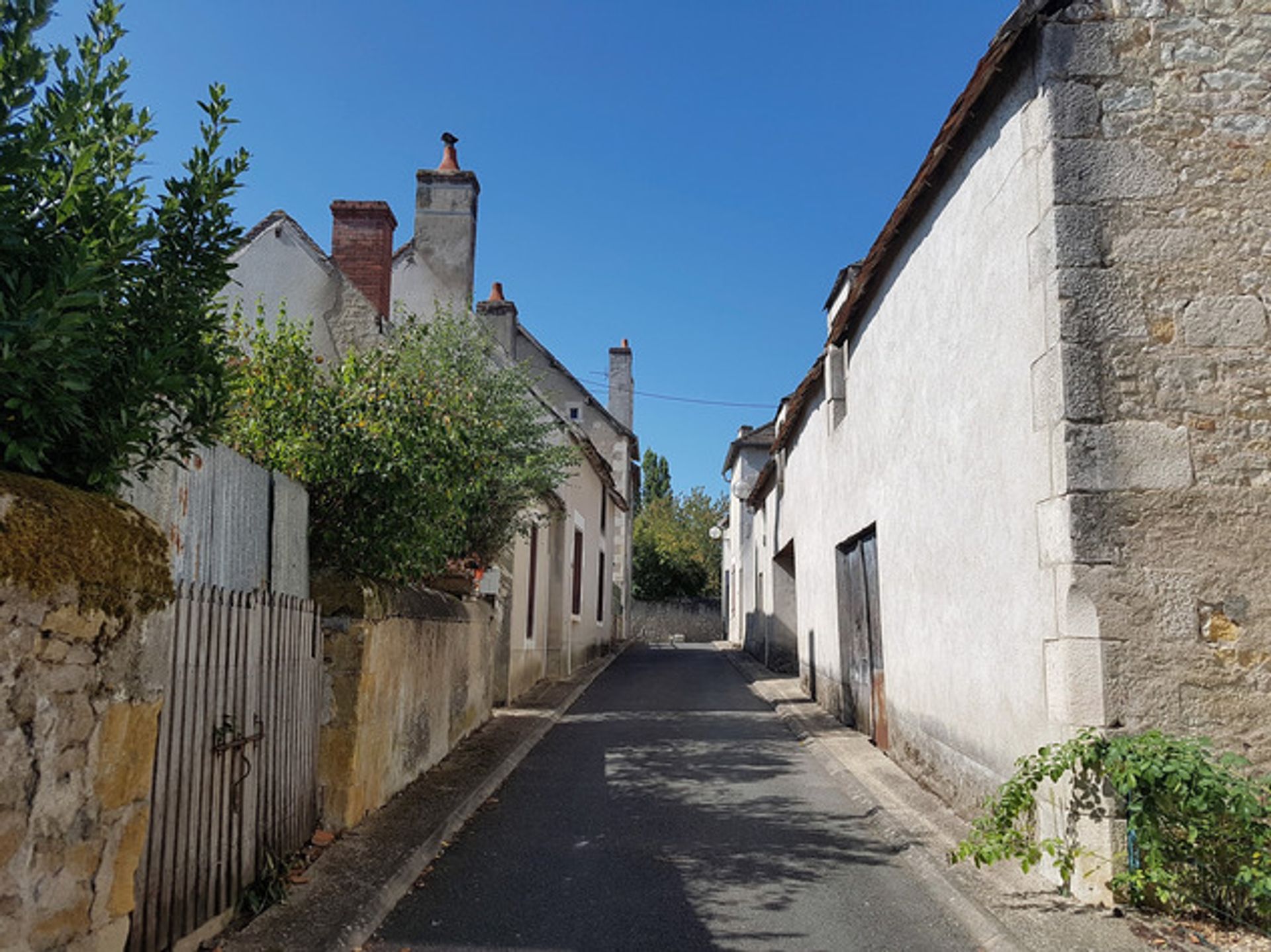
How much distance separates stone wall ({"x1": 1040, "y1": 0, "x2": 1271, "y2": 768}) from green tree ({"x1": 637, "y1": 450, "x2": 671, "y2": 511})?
2117 inches

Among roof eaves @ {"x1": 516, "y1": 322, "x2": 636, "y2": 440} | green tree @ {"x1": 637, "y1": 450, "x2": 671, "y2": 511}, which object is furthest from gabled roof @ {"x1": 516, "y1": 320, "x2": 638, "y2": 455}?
green tree @ {"x1": 637, "y1": 450, "x2": 671, "y2": 511}

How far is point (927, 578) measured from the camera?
7.14 metres

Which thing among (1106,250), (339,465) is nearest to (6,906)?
(339,465)

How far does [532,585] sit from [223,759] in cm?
1096

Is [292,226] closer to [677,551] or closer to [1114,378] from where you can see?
[1114,378]

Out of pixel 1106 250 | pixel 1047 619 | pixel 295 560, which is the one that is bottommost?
pixel 1047 619

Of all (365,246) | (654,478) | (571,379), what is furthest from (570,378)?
(654,478)

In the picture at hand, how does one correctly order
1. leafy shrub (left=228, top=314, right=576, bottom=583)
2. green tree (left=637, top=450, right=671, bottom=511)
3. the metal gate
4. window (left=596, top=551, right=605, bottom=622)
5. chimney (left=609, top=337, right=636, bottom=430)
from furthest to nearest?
green tree (left=637, top=450, right=671, bottom=511) < chimney (left=609, top=337, right=636, bottom=430) < window (left=596, top=551, right=605, bottom=622) < leafy shrub (left=228, top=314, right=576, bottom=583) < the metal gate

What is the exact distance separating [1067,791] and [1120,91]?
3.56m

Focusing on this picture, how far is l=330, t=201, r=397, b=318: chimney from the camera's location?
12.5 metres

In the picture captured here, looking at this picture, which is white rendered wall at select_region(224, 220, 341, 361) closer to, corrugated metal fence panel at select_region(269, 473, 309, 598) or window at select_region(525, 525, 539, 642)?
window at select_region(525, 525, 539, 642)

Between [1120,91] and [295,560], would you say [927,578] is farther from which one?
[295,560]

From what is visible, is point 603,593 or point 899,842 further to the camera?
point 603,593

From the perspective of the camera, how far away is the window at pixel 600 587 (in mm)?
22984
